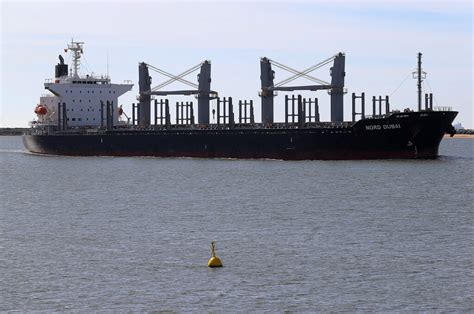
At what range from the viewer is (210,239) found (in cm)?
3127

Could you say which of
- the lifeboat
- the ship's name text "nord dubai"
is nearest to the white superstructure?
the lifeboat

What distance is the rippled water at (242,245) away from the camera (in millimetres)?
22531

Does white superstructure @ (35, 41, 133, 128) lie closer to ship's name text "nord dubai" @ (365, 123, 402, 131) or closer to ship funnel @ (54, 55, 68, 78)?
ship funnel @ (54, 55, 68, 78)

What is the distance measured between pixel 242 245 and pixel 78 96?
68.5m

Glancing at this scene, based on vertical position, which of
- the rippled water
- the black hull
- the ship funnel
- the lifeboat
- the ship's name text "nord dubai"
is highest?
the ship funnel

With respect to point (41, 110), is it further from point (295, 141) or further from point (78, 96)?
point (295, 141)

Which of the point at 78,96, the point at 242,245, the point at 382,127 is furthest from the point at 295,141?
the point at 242,245

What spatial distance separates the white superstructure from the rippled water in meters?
39.6

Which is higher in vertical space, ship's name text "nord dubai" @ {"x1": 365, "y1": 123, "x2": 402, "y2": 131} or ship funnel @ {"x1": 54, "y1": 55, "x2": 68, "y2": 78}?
ship funnel @ {"x1": 54, "y1": 55, "x2": 68, "y2": 78}

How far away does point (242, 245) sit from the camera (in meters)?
29.9

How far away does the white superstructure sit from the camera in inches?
3745

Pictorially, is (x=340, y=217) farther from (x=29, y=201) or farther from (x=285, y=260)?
(x=29, y=201)

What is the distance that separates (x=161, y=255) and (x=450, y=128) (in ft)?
144

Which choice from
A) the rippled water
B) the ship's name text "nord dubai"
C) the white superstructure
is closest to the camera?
the rippled water
